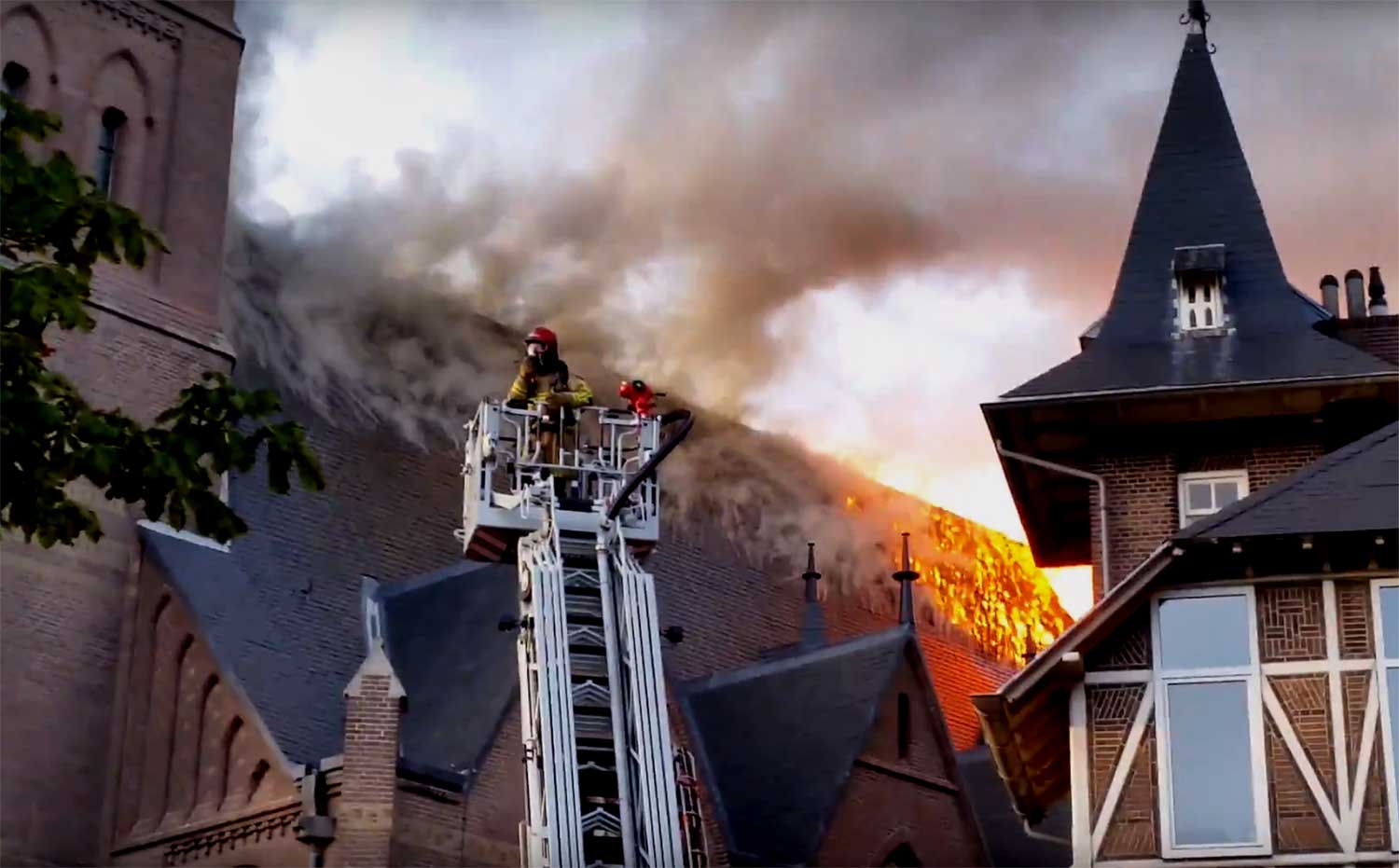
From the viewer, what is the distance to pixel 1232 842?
1858 centimetres

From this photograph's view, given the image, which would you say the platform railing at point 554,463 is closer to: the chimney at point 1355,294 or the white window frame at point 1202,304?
the white window frame at point 1202,304

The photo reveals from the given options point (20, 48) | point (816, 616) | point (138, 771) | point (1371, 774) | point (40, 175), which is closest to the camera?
point (40, 175)

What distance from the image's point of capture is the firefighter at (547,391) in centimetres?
2339

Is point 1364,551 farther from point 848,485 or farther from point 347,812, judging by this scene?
point 848,485

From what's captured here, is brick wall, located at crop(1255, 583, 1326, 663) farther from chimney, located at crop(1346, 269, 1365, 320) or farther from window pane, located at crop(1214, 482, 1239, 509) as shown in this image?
chimney, located at crop(1346, 269, 1365, 320)

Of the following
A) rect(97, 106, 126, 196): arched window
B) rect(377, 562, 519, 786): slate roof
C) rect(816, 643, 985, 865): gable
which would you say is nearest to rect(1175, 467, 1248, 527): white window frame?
rect(377, 562, 519, 786): slate roof

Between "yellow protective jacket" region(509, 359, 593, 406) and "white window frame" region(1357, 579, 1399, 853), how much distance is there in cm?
805

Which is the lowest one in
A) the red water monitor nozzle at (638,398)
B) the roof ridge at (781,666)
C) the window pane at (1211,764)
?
the window pane at (1211,764)

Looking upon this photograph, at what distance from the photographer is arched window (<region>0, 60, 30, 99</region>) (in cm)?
3400

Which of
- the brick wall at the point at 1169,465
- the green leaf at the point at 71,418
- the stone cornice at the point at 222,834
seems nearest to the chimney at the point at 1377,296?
the brick wall at the point at 1169,465

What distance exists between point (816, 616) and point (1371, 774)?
22.6 meters

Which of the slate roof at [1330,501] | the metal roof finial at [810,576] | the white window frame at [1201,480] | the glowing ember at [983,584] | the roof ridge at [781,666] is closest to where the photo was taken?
the slate roof at [1330,501]

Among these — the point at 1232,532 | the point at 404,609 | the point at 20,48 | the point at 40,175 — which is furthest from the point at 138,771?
the point at 40,175

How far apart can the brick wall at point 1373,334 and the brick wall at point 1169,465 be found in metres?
2.27
